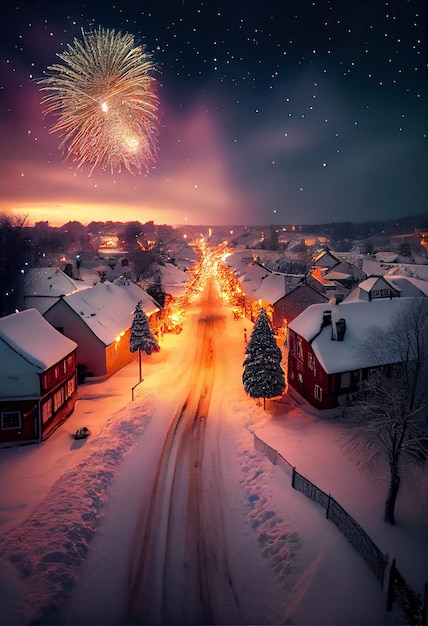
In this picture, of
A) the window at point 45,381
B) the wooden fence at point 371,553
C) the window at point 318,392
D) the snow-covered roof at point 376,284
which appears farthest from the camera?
the snow-covered roof at point 376,284

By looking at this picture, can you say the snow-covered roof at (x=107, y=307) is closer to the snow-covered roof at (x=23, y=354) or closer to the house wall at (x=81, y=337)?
the house wall at (x=81, y=337)

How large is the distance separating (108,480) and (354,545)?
416 inches

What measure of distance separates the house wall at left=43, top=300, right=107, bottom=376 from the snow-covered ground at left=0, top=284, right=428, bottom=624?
7690mm

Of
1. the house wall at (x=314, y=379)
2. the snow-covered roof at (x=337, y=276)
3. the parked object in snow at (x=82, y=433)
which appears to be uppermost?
the snow-covered roof at (x=337, y=276)

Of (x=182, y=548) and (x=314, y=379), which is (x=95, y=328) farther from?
(x=182, y=548)

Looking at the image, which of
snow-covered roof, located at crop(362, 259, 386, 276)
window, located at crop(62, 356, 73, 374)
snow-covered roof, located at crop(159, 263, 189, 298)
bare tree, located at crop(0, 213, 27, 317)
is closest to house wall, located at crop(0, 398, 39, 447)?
window, located at crop(62, 356, 73, 374)

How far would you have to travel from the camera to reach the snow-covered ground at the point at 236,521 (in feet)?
33.1

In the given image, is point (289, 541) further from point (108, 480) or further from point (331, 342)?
point (331, 342)

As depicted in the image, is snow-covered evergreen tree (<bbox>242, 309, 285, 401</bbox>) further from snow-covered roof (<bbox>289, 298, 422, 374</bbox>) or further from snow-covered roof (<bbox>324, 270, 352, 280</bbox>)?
snow-covered roof (<bbox>324, 270, 352, 280</bbox>)

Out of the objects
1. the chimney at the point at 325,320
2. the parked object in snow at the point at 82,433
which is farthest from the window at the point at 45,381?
the chimney at the point at 325,320

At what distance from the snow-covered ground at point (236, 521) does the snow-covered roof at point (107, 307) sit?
33.6ft

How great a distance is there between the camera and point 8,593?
10203 millimetres

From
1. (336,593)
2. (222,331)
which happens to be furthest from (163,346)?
(336,593)

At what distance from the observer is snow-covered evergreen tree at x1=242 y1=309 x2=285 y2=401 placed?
962 inches
